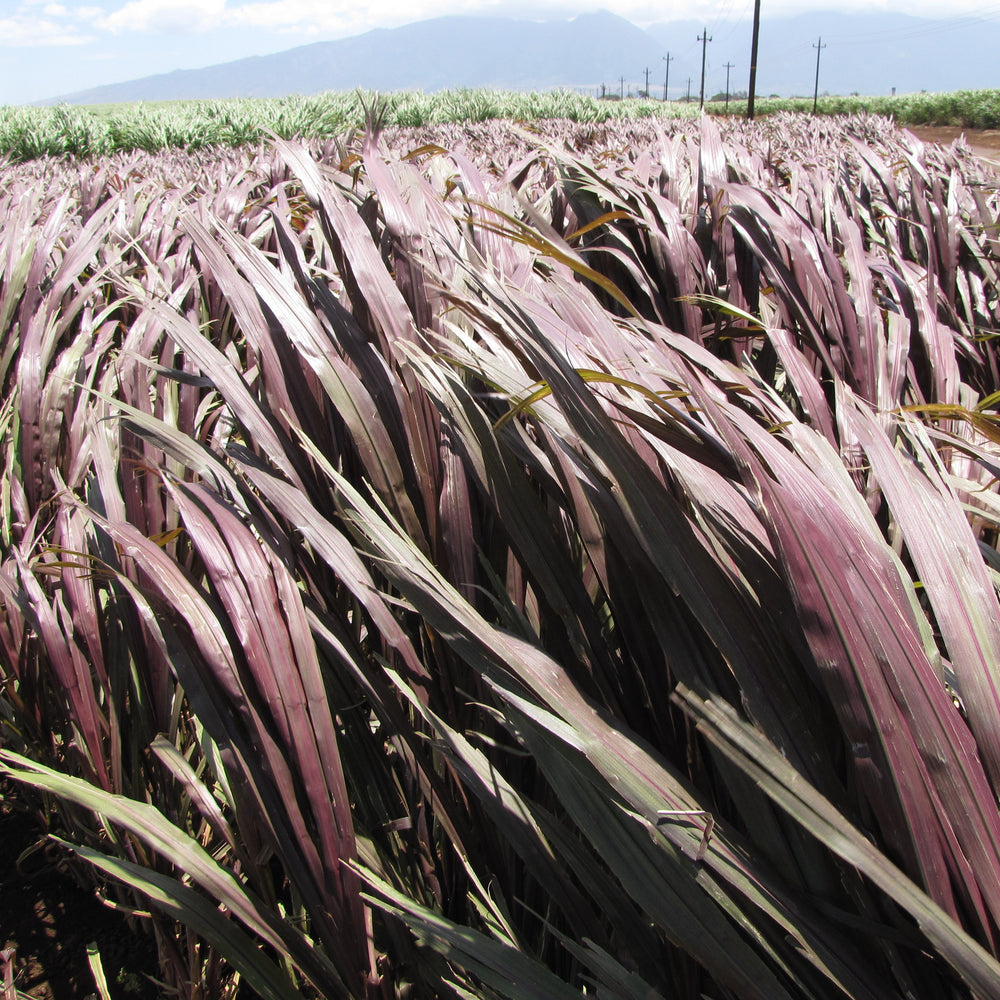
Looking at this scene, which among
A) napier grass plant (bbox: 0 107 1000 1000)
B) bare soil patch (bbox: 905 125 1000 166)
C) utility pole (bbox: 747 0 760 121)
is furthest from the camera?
utility pole (bbox: 747 0 760 121)

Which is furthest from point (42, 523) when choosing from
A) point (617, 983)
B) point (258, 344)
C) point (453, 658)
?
point (617, 983)

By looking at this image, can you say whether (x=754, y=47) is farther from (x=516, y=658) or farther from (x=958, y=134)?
(x=516, y=658)

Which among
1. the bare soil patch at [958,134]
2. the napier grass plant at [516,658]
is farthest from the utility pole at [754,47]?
the napier grass plant at [516,658]

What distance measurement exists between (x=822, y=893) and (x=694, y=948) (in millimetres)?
93

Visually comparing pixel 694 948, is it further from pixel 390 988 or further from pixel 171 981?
pixel 171 981

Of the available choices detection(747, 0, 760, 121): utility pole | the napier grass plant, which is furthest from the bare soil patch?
the napier grass plant

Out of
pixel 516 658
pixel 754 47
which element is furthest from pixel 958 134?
pixel 516 658

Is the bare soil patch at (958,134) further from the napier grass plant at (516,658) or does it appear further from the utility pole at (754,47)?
the napier grass plant at (516,658)

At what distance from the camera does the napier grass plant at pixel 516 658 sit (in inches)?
18.6

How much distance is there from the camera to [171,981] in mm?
872

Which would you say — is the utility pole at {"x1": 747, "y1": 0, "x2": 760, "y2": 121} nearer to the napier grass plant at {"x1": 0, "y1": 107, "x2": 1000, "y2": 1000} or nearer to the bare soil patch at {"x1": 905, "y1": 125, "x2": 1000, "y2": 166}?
the bare soil patch at {"x1": 905, "y1": 125, "x2": 1000, "y2": 166}

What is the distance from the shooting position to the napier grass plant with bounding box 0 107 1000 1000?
47cm

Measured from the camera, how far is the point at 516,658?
0.52 meters

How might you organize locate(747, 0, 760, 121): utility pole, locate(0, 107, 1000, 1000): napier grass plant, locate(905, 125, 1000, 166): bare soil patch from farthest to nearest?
1. locate(747, 0, 760, 121): utility pole
2. locate(905, 125, 1000, 166): bare soil patch
3. locate(0, 107, 1000, 1000): napier grass plant
